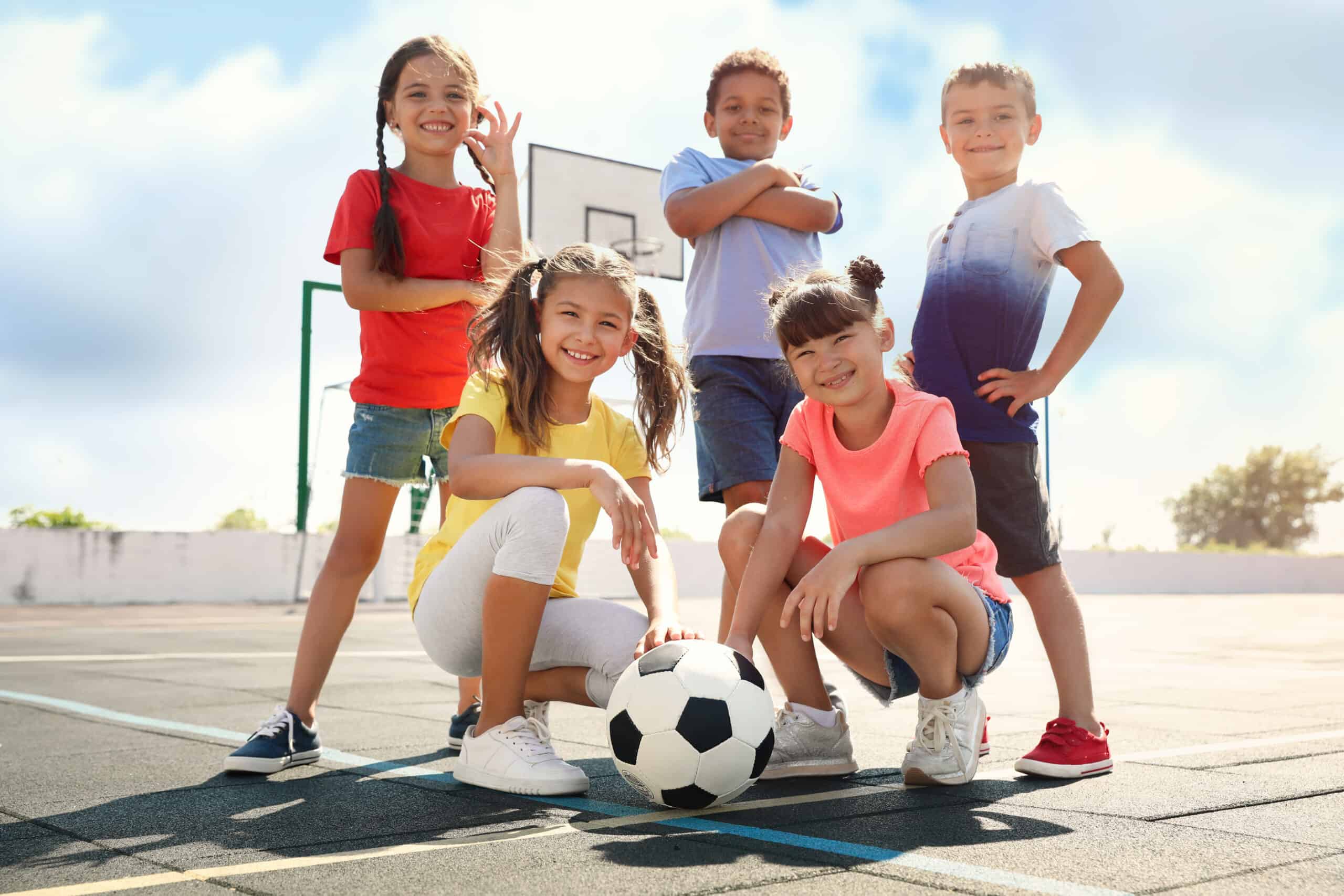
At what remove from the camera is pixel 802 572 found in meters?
2.65

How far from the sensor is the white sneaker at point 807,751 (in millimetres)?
2695

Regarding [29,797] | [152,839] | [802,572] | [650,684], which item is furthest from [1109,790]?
[29,797]

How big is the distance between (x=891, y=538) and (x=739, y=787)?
23.7 inches

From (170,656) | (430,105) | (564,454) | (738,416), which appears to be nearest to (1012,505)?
(738,416)

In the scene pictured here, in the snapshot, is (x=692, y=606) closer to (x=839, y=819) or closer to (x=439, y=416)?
(x=439, y=416)

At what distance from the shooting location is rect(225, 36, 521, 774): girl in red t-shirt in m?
3.05

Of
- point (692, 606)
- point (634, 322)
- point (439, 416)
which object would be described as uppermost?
point (634, 322)

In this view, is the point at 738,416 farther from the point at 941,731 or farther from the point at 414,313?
the point at 941,731

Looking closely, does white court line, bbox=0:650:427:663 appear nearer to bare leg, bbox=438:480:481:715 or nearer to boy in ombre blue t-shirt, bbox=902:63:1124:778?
bare leg, bbox=438:480:481:715

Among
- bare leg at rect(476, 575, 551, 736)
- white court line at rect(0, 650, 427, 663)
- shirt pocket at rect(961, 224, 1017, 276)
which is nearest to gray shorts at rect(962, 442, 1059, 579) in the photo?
shirt pocket at rect(961, 224, 1017, 276)

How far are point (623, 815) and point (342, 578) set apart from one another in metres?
1.19

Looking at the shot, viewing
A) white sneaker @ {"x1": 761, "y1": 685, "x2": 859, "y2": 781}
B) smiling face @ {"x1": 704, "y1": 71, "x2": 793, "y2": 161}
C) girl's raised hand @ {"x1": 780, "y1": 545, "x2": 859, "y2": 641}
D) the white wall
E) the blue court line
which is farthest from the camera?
the white wall

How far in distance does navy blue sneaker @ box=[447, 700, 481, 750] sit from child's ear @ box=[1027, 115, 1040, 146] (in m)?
2.17

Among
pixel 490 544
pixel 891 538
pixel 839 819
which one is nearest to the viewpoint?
pixel 839 819
